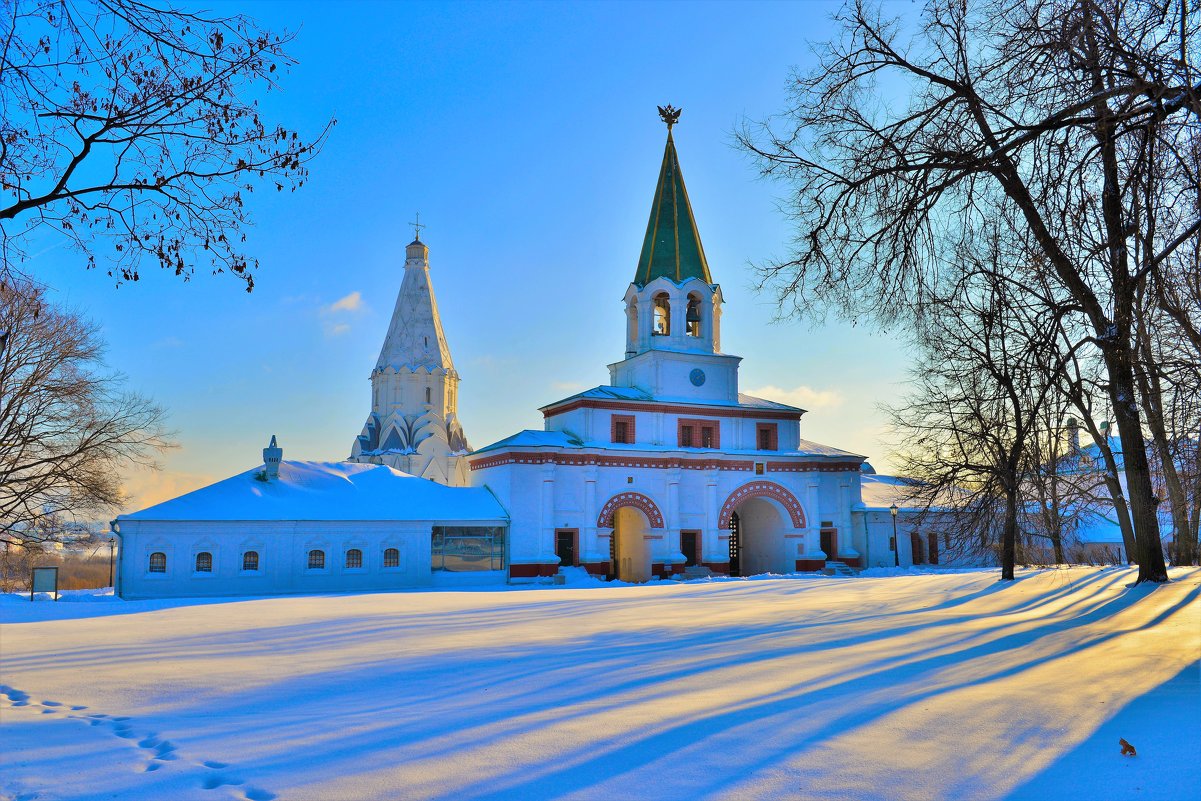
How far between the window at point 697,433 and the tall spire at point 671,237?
6587 mm

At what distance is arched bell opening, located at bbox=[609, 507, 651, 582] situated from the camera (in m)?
36.7

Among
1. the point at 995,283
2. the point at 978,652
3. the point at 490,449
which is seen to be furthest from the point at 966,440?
the point at 490,449

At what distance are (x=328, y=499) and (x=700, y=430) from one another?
633 inches

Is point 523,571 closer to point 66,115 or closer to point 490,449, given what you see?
point 490,449

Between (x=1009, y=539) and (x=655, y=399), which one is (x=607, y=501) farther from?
(x=1009, y=539)

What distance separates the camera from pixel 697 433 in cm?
3878

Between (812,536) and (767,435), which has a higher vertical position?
(767,435)

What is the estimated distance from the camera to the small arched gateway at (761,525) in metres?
38.9

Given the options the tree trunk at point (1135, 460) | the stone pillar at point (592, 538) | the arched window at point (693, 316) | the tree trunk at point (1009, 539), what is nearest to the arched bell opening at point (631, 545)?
the stone pillar at point (592, 538)

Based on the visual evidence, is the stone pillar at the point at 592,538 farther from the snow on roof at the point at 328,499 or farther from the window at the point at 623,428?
the snow on roof at the point at 328,499

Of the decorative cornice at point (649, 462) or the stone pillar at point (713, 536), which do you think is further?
the stone pillar at point (713, 536)

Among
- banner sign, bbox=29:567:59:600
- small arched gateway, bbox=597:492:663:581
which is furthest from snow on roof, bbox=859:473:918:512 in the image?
banner sign, bbox=29:567:59:600

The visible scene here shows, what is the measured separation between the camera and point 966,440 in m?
22.3

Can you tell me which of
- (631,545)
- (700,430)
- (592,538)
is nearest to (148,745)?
(592,538)
